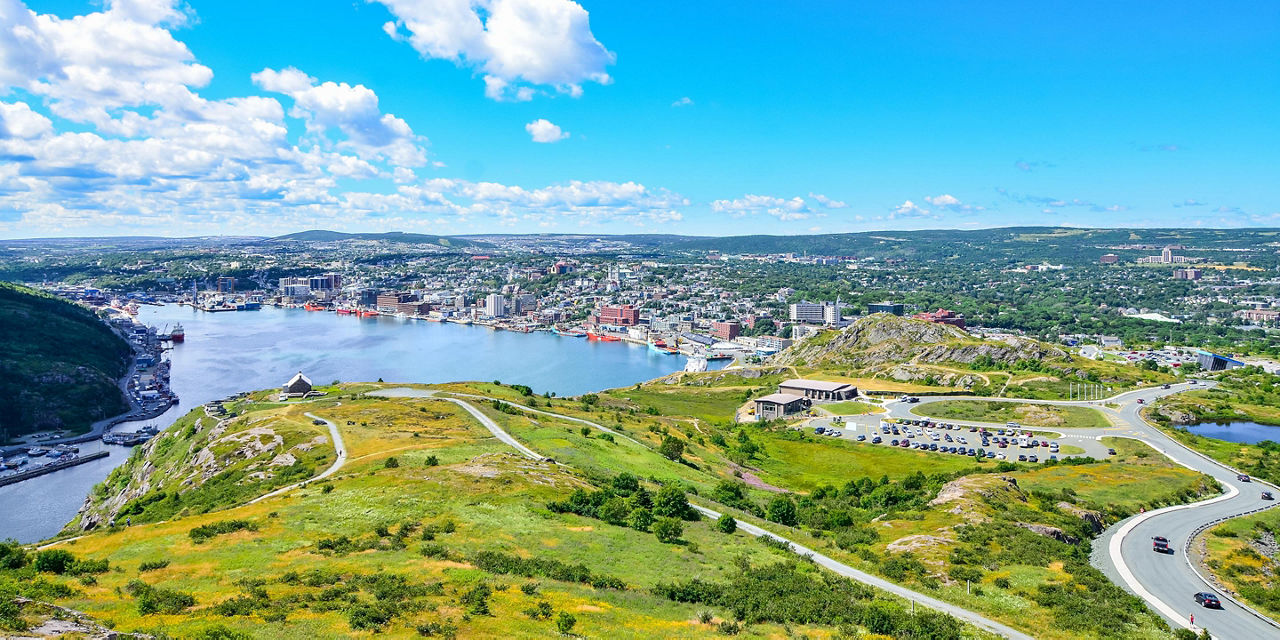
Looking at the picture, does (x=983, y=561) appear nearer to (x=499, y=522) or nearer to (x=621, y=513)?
(x=621, y=513)

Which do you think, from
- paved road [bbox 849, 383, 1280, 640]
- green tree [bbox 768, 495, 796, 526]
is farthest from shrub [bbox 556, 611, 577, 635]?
paved road [bbox 849, 383, 1280, 640]

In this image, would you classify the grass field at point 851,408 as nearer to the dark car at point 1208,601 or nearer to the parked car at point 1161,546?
the parked car at point 1161,546

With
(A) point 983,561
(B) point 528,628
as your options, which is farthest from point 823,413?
(B) point 528,628

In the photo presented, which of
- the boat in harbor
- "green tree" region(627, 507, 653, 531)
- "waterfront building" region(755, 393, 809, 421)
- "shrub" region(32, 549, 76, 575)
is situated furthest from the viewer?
the boat in harbor

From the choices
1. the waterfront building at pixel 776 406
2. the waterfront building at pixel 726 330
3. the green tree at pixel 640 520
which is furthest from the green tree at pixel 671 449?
the waterfront building at pixel 726 330

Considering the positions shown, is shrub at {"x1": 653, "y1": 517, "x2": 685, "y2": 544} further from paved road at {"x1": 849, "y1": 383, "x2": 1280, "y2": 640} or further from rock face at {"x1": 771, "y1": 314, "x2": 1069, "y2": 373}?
rock face at {"x1": 771, "y1": 314, "x2": 1069, "y2": 373}

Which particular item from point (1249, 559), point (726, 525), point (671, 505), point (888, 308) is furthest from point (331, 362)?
point (888, 308)
